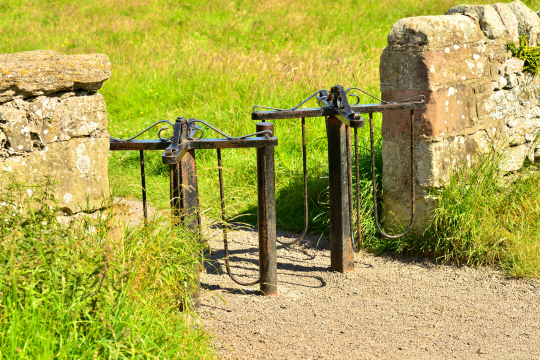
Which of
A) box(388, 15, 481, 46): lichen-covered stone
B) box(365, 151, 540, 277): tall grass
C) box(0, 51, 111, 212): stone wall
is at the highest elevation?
box(388, 15, 481, 46): lichen-covered stone

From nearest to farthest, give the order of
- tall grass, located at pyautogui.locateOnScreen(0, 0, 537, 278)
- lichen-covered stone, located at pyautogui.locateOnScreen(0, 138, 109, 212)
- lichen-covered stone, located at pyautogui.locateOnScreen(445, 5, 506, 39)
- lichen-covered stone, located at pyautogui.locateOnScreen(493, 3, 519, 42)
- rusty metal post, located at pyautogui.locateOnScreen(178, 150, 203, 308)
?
lichen-covered stone, located at pyautogui.locateOnScreen(0, 138, 109, 212) < rusty metal post, located at pyautogui.locateOnScreen(178, 150, 203, 308) < lichen-covered stone, located at pyautogui.locateOnScreen(445, 5, 506, 39) < lichen-covered stone, located at pyautogui.locateOnScreen(493, 3, 519, 42) < tall grass, located at pyautogui.locateOnScreen(0, 0, 537, 278)

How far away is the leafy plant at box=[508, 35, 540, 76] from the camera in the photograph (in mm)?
4531

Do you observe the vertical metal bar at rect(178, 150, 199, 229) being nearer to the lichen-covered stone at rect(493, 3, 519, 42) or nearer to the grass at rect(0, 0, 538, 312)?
the grass at rect(0, 0, 538, 312)

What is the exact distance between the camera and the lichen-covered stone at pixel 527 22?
15.1 ft

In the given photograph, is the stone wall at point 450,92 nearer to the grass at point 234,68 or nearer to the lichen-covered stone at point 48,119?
the grass at point 234,68

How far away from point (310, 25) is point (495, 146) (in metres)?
9.11

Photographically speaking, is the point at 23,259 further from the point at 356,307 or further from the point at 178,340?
the point at 356,307

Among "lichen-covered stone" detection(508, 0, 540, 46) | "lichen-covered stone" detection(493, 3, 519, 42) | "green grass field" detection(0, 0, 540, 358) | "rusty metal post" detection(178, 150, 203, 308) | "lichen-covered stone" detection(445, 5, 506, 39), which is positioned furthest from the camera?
"lichen-covered stone" detection(508, 0, 540, 46)

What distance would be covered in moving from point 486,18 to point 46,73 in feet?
10.7

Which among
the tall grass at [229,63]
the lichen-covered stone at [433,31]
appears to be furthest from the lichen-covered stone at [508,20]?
the tall grass at [229,63]

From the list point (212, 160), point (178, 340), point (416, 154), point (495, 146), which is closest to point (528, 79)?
point (495, 146)

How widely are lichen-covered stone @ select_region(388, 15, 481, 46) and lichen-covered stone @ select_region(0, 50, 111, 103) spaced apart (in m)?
2.16

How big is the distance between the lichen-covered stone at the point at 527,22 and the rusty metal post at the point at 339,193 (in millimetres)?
1929

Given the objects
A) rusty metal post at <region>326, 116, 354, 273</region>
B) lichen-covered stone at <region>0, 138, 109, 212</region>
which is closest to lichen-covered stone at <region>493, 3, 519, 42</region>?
rusty metal post at <region>326, 116, 354, 273</region>
